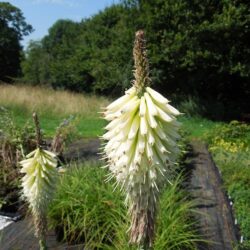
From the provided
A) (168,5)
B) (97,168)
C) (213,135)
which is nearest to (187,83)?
(168,5)

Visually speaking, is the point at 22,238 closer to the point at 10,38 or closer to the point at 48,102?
the point at 48,102

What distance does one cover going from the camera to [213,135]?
1101cm

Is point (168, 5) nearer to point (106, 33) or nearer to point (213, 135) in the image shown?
point (213, 135)

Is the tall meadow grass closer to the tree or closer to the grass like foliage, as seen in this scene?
the grass like foliage

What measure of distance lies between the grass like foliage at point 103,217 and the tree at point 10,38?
30.6 meters

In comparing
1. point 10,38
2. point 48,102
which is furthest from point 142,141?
point 10,38

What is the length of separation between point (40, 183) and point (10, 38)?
1534 inches

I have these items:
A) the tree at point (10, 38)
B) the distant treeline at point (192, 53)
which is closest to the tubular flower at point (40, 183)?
the distant treeline at point (192, 53)

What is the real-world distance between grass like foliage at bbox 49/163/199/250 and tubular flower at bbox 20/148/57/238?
109 cm

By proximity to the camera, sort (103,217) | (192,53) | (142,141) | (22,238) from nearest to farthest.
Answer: (142,141), (103,217), (22,238), (192,53)

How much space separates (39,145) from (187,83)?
1524 cm

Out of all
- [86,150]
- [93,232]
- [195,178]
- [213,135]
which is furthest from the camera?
[213,135]

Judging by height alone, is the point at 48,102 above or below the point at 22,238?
below

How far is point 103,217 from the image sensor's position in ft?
17.4
